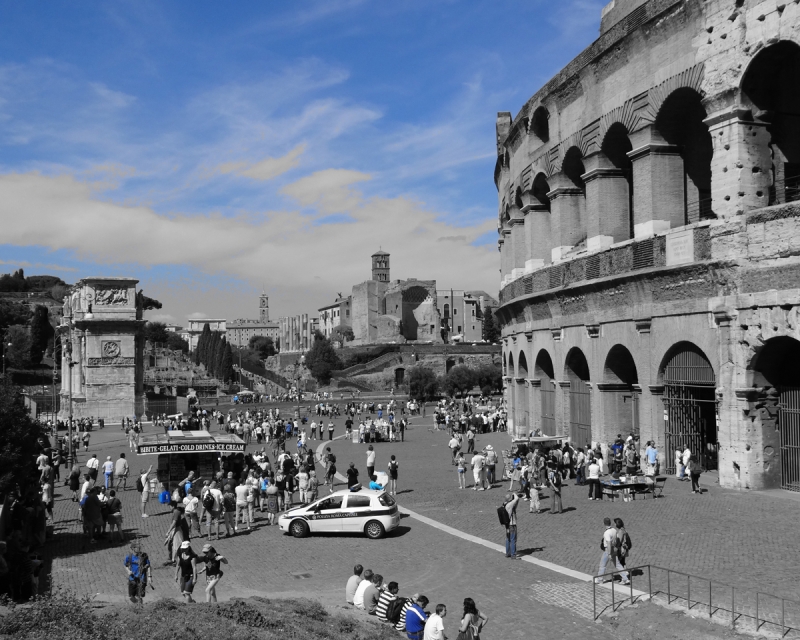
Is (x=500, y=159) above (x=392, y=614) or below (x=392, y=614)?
above

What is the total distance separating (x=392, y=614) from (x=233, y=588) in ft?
12.6

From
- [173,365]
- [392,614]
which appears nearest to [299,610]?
[392,614]

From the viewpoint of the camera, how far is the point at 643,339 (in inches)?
933

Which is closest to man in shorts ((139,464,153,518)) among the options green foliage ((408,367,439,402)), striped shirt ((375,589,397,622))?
striped shirt ((375,589,397,622))

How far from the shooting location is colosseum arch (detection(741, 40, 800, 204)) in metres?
20.2

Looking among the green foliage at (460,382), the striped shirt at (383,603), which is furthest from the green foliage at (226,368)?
the striped shirt at (383,603)

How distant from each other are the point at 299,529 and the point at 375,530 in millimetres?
1744

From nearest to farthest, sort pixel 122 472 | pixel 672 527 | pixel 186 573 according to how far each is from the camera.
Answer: pixel 186 573
pixel 672 527
pixel 122 472

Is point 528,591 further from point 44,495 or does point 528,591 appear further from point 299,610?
point 44,495

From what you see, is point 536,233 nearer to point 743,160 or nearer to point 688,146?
point 688,146

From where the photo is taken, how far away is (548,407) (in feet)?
106

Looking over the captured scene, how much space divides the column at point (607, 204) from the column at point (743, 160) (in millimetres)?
5624

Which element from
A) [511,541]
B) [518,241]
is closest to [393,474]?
[511,541]

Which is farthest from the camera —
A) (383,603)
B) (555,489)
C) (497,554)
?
(555,489)
